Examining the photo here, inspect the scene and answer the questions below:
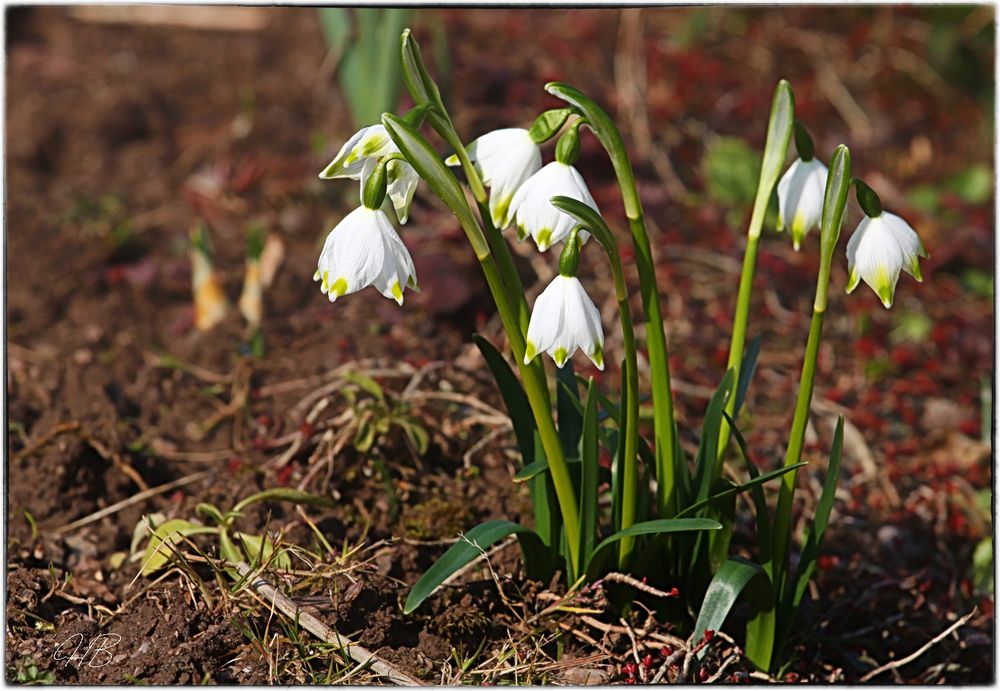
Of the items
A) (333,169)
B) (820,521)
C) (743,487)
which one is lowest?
(820,521)

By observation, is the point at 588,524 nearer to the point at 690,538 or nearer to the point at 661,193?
the point at 690,538

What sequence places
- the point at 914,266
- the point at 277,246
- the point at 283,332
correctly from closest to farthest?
the point at 914,266 → the point at 283,332 → the point at 277,246

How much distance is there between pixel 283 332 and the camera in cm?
274

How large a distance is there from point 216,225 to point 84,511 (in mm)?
1303

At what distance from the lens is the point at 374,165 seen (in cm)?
152

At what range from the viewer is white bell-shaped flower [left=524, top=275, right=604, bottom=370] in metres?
1.43

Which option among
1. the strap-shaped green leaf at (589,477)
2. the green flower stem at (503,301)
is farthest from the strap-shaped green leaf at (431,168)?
the strap-shaped green leaf at (589,477)

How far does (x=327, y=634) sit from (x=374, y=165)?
753 mm

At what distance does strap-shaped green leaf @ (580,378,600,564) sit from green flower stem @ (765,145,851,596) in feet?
0.99

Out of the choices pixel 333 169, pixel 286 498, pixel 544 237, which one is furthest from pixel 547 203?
pixel 286 498

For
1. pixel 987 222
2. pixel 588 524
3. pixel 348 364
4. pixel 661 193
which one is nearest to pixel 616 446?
pixel 588 524

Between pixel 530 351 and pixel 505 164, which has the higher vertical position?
pixel 505 164

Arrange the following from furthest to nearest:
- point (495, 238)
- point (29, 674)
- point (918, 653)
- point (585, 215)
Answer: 1. point (918, 653)
2. point (29, 674)
3. point (495, 238)
4. point (585, 215)

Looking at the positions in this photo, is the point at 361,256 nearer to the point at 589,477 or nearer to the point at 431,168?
the point at 431,168
